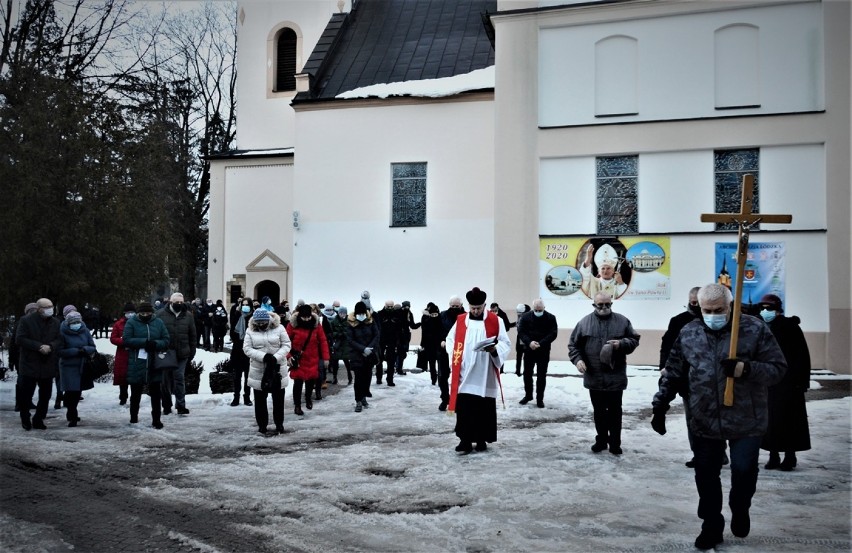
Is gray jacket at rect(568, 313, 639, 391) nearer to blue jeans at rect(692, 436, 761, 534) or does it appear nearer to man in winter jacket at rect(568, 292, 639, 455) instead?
man in winter jacket at rect(568, 292, 639, 455)

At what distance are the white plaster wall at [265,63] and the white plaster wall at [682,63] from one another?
15.5 meters

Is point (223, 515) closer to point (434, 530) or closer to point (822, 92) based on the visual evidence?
point (434, 530)

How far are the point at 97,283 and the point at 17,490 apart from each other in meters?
11.4

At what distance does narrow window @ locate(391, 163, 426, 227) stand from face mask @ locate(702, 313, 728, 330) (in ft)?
72.2

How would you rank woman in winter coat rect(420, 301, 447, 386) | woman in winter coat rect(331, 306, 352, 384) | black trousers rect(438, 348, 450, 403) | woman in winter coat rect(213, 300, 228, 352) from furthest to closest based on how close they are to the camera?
woman in winter coat rect(213, 300, 228, 352), woman in winter coat rect(331, 306, 352, 384), woman in winter coat rect(420, 301, 447, 386), black trousers rect(438, 348, 450, 403)

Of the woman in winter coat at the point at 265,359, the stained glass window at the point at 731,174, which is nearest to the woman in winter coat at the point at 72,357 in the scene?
the woman in winter coat at the point at 265,359

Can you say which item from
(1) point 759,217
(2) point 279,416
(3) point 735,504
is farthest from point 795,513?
(2) point 279,416

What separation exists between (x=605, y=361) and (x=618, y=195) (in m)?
13.2

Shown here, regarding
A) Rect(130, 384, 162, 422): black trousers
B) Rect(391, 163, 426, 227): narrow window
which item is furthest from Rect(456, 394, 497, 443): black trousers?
Rect(391, 163, 426, 227): narrow window

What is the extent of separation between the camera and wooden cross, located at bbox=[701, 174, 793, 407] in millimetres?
→ 5297

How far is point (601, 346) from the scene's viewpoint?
367 inches

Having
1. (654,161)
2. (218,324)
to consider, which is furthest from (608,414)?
(218,324)

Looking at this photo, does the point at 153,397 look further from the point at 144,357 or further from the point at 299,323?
the point at 299,323

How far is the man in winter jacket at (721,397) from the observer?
5.38 m
